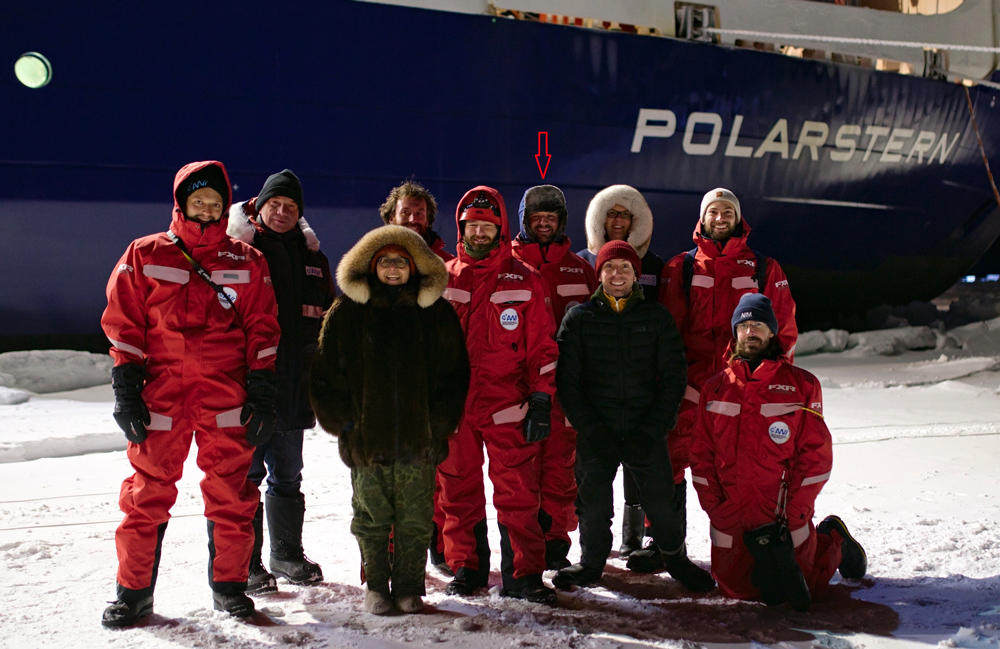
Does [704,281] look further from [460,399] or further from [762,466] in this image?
[460,399]

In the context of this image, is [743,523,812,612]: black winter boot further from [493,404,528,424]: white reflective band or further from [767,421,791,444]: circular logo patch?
[493,404,528,424]: white reflective band

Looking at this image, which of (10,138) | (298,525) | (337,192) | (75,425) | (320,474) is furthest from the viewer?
(337,192)

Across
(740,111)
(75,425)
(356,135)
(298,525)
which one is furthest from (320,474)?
(740,111)

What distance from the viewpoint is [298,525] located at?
2980 millimetres

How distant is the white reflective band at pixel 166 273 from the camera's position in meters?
2.50

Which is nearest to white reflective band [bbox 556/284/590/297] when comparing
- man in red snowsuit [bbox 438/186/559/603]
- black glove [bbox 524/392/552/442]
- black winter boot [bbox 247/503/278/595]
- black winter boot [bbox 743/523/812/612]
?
man in red snowsuit [bbox 438/186/559/603]

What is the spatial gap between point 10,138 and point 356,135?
2.46 meters

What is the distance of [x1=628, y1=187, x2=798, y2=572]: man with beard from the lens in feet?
10.5

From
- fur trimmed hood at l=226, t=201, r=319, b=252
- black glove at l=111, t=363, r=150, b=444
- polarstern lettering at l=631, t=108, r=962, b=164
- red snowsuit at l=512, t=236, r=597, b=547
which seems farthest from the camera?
polarstern lettering at l=631, t=108, r=962, b=164

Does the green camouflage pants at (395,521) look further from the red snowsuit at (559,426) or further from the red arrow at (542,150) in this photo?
the red arrow at (542,150)

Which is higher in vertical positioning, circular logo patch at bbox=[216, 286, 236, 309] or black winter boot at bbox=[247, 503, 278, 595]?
circular logo patch at bbox=[216, 286, 236, 309]

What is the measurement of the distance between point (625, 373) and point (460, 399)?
0.61m

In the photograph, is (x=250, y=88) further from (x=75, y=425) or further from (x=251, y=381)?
(x=251, y=381)

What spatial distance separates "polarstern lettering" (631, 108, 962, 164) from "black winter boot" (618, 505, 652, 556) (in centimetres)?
493
